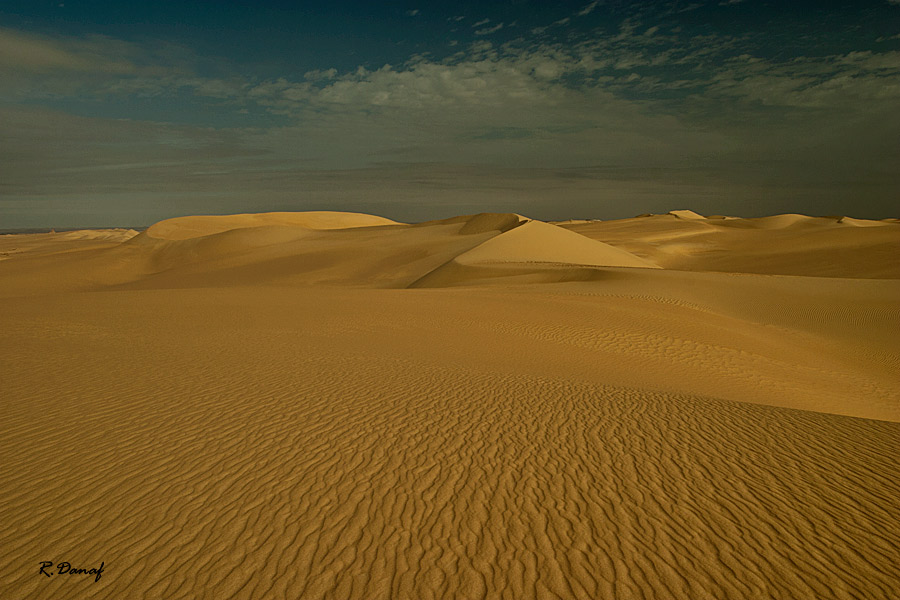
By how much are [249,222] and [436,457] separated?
74147mm

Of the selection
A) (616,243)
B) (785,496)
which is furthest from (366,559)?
(616,243)

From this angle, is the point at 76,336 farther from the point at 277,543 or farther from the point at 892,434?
the point at 892,434

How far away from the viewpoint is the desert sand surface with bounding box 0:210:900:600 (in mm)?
3777

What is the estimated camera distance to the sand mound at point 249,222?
195 feet

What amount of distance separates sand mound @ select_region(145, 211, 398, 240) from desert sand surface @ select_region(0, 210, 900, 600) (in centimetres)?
4915

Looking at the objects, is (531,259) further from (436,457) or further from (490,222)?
(436,457)

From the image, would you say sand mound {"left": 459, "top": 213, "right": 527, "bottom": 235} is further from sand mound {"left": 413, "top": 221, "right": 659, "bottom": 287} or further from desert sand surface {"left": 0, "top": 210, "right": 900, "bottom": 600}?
desert sand surface {"left": 0, "top": 210, "right": 900, "bottom": 600}

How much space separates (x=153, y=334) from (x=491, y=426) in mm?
9271

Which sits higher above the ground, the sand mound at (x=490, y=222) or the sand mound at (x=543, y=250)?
the sand mound at (x=490, y=222)

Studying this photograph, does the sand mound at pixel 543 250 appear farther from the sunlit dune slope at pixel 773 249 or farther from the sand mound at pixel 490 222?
the sunlit dune slope at pixel 773 249

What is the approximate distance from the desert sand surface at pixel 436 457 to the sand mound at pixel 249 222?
49.2 m
